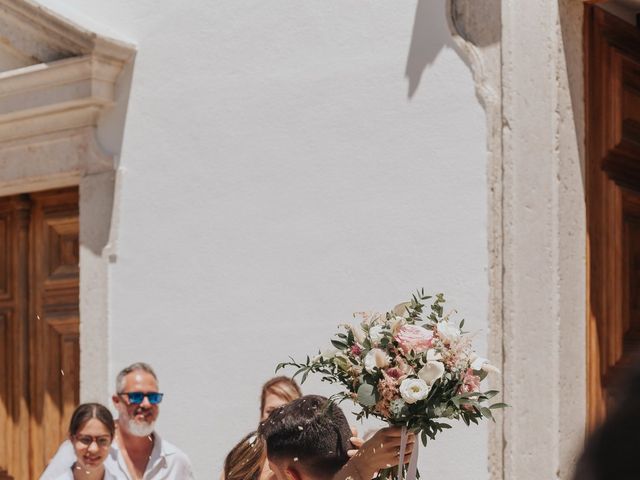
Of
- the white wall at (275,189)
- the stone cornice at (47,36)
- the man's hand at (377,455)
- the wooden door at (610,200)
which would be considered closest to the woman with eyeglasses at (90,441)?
the white wall at (275,189)

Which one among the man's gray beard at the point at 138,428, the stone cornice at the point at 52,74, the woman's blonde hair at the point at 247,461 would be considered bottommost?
the woman's blonde hair at the point at 247,461

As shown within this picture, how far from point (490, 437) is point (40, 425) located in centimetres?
332

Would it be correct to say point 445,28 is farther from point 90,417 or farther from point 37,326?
point 37,326

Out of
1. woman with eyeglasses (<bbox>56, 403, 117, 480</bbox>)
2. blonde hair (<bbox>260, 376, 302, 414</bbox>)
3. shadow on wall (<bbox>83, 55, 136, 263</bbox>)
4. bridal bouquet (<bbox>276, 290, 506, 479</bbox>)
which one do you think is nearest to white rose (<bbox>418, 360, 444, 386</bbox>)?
bridal bouquet (<bbox>276, 290, 506, 479</bbox>)

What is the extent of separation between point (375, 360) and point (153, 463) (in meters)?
2.99

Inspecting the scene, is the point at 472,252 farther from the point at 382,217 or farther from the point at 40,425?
the point at 40,425

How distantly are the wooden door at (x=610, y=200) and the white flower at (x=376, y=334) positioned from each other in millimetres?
2321

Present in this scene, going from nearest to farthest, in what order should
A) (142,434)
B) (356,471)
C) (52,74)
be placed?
(356,471), (142,434), (52,74)

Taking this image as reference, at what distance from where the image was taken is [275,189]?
592cm

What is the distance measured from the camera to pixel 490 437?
16.2 feet

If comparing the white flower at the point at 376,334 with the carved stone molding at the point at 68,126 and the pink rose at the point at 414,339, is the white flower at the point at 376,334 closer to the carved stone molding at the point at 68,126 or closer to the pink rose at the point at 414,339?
the pink rose at the point at 414,339

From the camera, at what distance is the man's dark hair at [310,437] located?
8.93 feet

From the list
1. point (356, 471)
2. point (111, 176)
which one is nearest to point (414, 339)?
point (356, 471)

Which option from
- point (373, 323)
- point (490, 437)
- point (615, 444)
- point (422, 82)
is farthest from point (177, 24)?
point (615, 444)
